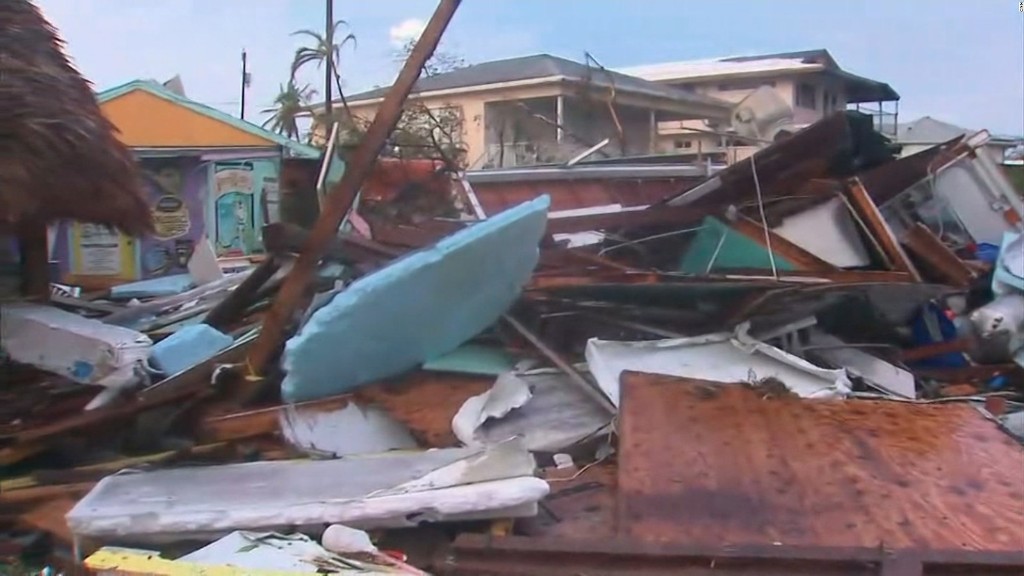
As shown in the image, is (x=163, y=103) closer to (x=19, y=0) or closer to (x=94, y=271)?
(x=94, y=271)

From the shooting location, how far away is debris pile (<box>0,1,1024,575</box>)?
276 cm

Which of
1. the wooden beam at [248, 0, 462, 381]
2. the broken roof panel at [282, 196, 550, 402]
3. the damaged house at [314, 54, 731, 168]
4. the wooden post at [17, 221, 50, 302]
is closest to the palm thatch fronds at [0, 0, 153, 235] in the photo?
the wooden post at [17, 221, 50, 302]

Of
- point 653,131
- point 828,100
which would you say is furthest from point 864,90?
point 653,131

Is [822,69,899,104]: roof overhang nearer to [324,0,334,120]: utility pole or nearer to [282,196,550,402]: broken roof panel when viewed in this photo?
[324,0,334,120]: utility pole

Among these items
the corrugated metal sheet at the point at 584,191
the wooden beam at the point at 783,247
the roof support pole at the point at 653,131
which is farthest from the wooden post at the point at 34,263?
the roof support pole at the point at 653,131

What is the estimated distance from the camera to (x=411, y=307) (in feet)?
12.3

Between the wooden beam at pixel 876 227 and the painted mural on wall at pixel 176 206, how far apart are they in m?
10.2

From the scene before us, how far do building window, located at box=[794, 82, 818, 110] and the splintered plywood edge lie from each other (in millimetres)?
23930

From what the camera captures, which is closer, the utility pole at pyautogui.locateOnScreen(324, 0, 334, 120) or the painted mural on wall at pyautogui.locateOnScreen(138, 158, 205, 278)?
the painted mural on wall at pyautogui.locateOnScreen(138, 158, 205, 278)

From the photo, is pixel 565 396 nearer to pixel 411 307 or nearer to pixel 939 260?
pixel 411 307

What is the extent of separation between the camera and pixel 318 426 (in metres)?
3.74

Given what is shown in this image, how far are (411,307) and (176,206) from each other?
35.5 ft

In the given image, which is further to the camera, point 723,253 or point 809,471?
point 723,253

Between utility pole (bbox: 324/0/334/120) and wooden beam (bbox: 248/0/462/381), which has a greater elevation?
utility pole (bbox: 324/0/334/120)
